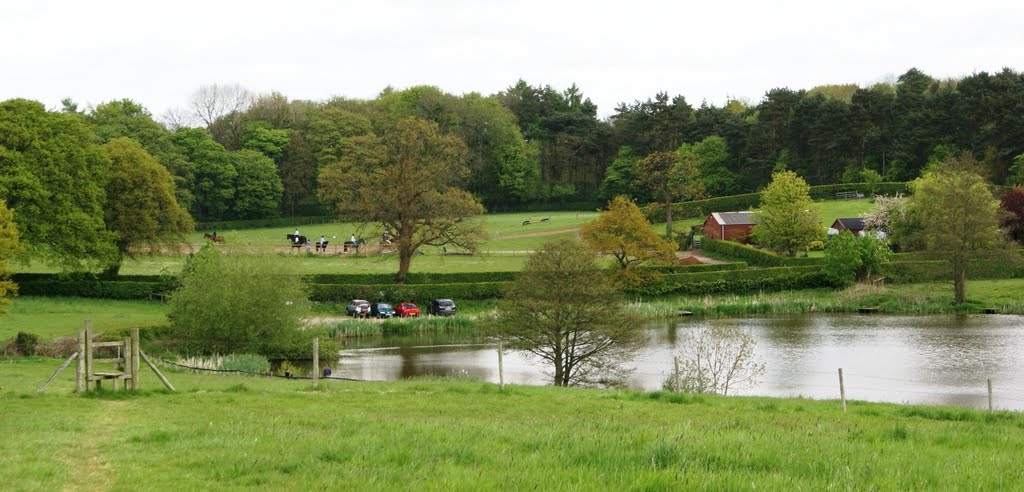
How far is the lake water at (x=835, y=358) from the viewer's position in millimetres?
29281

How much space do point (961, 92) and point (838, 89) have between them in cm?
5864

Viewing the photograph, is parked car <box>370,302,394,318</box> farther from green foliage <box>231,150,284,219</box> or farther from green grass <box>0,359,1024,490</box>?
green foliage <box>231,150,284,219</box>

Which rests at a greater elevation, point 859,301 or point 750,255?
point 750,255

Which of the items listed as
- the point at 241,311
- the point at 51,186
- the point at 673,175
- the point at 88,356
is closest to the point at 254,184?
the point at 673,175

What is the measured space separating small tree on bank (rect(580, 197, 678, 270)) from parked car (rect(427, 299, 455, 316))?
9.32m

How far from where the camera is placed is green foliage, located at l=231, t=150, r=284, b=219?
307ft

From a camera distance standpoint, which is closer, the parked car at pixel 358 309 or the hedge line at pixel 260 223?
the parked car at pixel 358 309

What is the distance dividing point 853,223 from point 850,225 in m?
0.43

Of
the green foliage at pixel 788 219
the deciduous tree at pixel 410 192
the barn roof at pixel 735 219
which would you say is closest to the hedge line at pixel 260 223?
the barn roof at pixel 735 219

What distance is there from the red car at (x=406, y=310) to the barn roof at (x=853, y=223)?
3668 cm

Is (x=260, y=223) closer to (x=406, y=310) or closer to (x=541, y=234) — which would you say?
(x=541, y=234)

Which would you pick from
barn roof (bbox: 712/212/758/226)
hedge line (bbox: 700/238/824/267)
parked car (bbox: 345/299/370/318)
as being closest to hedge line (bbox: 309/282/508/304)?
parked car (bbox: 345/299/370/318)

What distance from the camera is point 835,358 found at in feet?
117

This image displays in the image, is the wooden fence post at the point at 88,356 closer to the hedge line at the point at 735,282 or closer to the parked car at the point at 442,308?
the parked car at the point at 442,308
